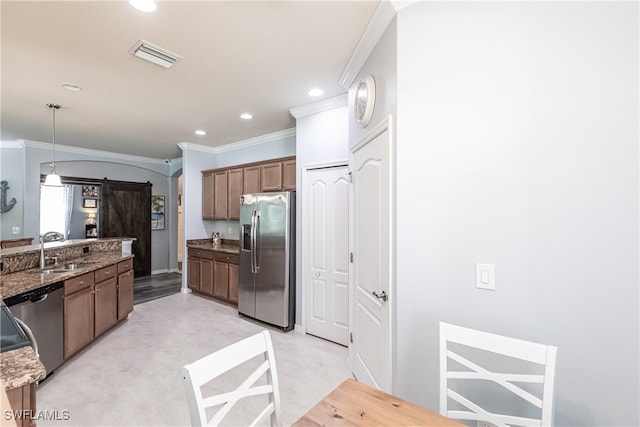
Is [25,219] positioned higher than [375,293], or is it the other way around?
[25,219]

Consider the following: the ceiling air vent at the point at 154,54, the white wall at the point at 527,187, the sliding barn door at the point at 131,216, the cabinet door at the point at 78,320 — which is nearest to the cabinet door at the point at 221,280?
the cabinet door at the point at 78,320

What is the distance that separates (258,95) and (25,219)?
16.7 ft

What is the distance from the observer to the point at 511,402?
1511 millimetres

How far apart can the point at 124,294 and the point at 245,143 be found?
2.94m

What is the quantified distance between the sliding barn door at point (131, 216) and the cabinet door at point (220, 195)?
94.9 inches

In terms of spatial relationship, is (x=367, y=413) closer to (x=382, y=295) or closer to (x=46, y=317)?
(x=382, y=295)

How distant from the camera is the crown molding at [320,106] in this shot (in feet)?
10.6

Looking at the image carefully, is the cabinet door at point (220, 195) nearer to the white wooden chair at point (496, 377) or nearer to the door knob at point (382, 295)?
the door knob at point (382, 295)

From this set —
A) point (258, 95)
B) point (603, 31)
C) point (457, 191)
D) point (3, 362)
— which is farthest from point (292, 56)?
point (3, 362)

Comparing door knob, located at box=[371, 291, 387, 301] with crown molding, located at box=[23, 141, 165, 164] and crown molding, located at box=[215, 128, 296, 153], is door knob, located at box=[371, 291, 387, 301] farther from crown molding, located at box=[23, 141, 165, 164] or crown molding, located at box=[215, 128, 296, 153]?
crown molding, located at box=[23, 141, 165, 164]

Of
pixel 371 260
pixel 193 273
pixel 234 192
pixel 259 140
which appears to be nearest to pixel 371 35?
pixel 371 260

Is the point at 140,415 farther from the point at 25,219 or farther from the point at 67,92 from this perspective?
the point at 25,219

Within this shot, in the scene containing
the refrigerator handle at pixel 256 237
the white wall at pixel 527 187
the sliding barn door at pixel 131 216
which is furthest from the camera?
the sliding barn door at pixel 131 216

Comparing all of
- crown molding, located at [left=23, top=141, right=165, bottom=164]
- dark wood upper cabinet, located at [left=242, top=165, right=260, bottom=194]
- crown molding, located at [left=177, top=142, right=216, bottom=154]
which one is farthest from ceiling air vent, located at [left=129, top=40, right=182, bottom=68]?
crown molding, located at [left=23, top=141, right=165, bottom=164]
